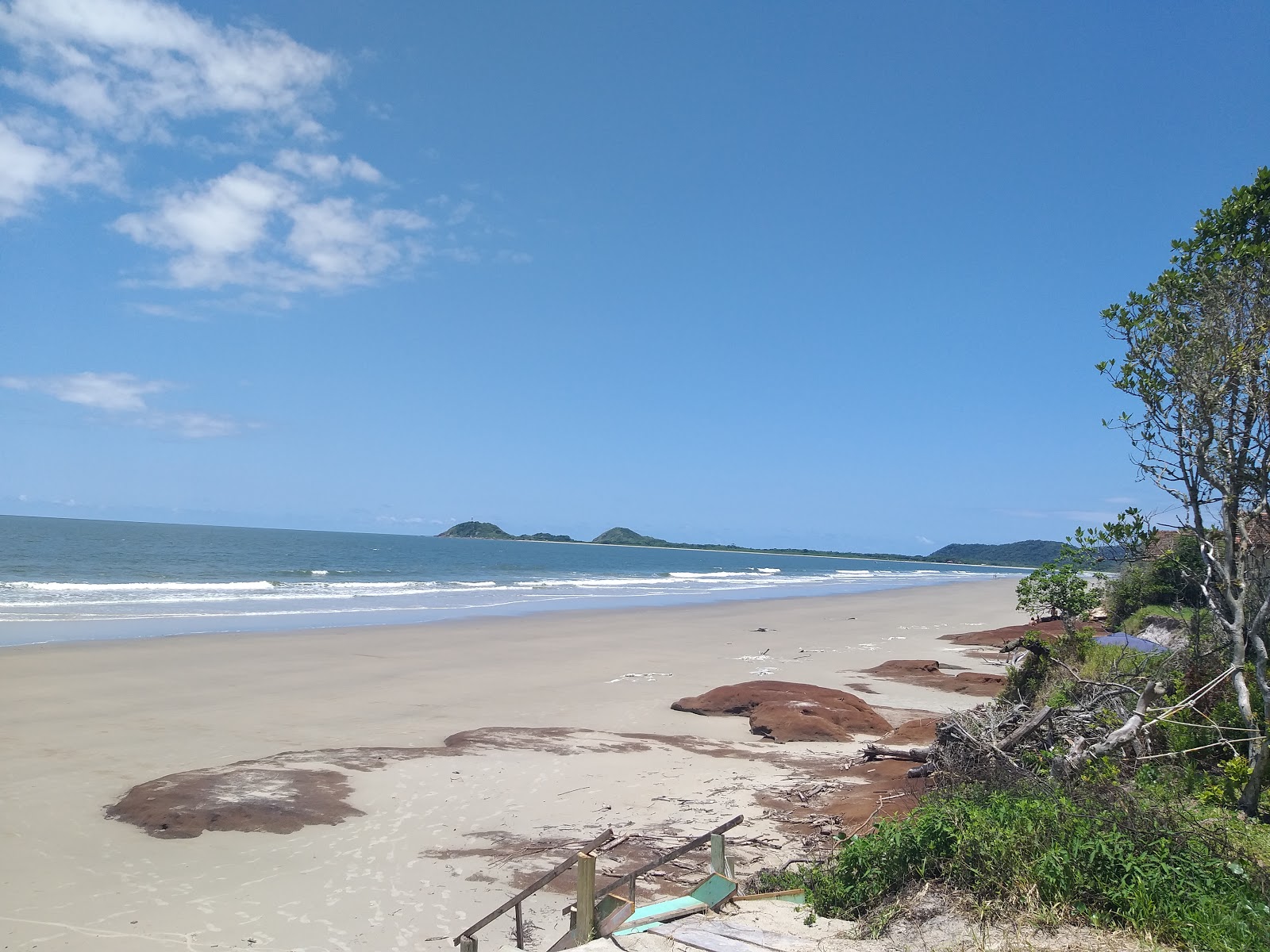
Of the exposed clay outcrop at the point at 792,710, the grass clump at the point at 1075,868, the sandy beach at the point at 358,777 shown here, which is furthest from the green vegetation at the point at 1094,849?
the exposed clay outcrop at the point at 792,710

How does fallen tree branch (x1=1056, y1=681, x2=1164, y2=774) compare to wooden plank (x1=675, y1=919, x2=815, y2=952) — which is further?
fallen tree branch (x1=1056, y1=681, x2=1164, y2=774)

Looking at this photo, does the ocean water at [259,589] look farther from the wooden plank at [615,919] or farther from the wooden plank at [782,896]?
the wooden plank at [782,896]

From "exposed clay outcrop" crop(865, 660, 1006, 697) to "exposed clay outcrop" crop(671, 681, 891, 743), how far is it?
2996 millimetres

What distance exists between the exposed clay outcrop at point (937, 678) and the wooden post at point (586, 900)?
1323 cm

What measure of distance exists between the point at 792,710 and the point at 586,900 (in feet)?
28.7

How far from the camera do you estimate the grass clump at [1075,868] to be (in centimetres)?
445

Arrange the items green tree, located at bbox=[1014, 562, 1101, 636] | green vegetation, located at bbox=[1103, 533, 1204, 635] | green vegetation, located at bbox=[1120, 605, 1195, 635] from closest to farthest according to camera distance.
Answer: green tree, located at bbox=[1014, 562, 1101, 636] → green vegetation, located at bbox=[1120, 605, 1195, 635] → green vegetation, located at bbox=[1103, 533, 1204, 635]

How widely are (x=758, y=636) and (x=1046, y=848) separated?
22.0 meters

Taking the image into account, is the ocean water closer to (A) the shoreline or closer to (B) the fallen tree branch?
(A) the shoreline

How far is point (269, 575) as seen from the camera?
4900cm

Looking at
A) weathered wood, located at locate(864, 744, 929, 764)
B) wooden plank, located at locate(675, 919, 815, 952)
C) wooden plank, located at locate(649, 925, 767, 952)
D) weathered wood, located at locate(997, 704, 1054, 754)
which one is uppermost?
weathered wood, located at locate(997, 704, 1054, 754)

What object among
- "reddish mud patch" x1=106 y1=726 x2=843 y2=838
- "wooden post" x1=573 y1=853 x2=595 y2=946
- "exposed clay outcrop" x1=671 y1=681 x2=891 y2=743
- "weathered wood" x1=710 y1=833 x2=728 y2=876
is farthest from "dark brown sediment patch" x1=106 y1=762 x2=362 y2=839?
"exposed clay outcrop" x1=671 y1=681 x2=891 y2=743

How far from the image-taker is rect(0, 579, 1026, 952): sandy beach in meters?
6.60

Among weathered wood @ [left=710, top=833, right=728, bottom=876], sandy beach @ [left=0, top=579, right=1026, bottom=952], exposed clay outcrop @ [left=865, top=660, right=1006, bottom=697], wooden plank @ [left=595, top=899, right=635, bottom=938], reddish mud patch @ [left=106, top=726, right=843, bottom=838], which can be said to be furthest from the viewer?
exposed clay outcrop @ [left=865, top=660, right=1006, bottom=697]
